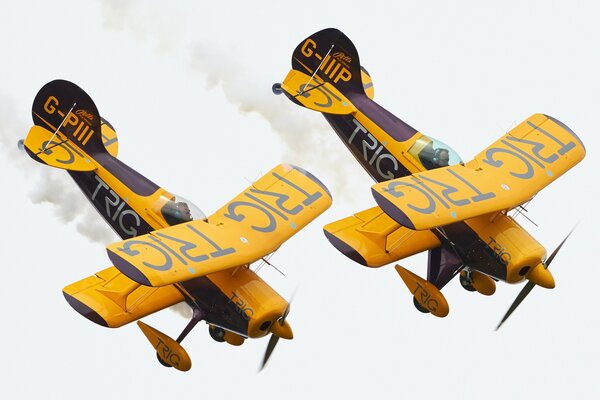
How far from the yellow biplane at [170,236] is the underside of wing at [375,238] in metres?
0.78

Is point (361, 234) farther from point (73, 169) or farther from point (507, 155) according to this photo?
point (73, 169)

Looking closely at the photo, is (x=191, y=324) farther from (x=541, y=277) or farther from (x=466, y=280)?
(x=541, y=277)

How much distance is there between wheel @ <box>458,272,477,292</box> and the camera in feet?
95.6

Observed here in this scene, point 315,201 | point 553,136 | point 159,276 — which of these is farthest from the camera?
point 553,136

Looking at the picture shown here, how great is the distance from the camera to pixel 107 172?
29.2 meters

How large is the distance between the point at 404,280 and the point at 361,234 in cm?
105

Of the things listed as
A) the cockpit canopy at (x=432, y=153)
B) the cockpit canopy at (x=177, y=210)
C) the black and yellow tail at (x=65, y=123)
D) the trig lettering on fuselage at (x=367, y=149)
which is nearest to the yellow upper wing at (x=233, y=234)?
the cockpit canopy at (x=177, y=210)

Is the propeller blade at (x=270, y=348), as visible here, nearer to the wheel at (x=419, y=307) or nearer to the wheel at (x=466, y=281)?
the wheel at (x=419, y=307)

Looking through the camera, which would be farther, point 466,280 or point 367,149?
point 367,149

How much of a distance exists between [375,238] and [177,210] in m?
3.22

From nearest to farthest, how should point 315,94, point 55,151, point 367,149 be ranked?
1. point 55,151
2. point 367,149
3. point 315,94

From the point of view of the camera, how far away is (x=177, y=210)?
28172 millimetres

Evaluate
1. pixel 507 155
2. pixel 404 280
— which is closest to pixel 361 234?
pixel 404 280

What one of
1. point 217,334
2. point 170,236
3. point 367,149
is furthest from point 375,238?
point 170,236
